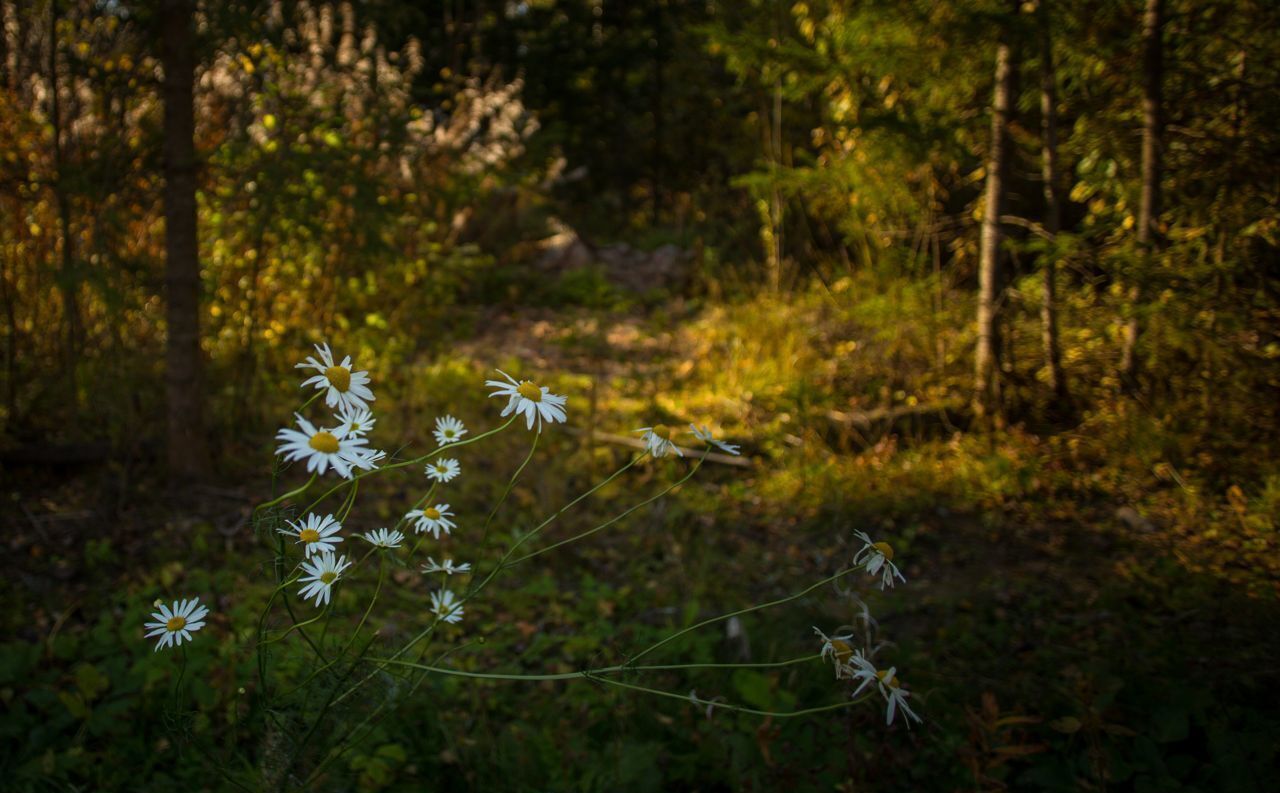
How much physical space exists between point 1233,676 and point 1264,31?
2.49 meters

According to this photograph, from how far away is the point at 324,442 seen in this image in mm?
1100

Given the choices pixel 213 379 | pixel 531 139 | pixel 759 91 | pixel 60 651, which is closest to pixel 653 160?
pixel 759 91

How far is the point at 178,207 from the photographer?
3676mm

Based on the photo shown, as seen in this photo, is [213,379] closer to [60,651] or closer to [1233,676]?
[60,651]

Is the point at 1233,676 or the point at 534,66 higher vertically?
the point at 534,66

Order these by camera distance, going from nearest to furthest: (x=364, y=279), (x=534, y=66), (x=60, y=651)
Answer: (x=60, y=651)
(x=364, y=279)
(x=534, y=66)

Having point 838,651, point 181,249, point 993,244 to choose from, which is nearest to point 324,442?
point 838,651

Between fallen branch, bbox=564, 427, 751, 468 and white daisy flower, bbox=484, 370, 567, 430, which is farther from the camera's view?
fallen branch, bbox=564, 427, 751, 468

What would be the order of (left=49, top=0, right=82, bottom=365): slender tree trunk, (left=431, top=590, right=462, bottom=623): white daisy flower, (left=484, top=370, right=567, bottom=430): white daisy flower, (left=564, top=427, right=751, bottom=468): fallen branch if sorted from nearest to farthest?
(left=484, top=370, right=567, bottom=430): white daisy flower < (left=431, top=590, right=462, bottom=623): white daisy flower < (left=49, top=0, right=82, bottom=365): slender tree trunk < (left=564, top=427, right=751, bottom=468): fallen branch

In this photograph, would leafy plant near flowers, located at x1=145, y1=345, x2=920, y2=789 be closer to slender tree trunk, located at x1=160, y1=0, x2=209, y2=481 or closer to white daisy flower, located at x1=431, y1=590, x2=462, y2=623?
white daisy flower, located at x1=431, y1=590, x2=462, y2=623

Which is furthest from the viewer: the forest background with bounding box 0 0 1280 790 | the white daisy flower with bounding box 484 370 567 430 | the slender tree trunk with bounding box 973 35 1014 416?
the slender tree trunk with bounding box 973 35 1014 416

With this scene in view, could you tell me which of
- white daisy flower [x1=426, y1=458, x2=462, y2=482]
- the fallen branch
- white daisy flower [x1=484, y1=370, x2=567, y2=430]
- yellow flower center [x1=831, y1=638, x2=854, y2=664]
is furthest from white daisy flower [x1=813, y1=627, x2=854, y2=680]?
the fallen branch

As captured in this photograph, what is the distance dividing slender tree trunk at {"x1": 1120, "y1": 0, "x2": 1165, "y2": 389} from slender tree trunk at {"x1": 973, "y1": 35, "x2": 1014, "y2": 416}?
60cm

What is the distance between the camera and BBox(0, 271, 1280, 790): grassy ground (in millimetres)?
2035
